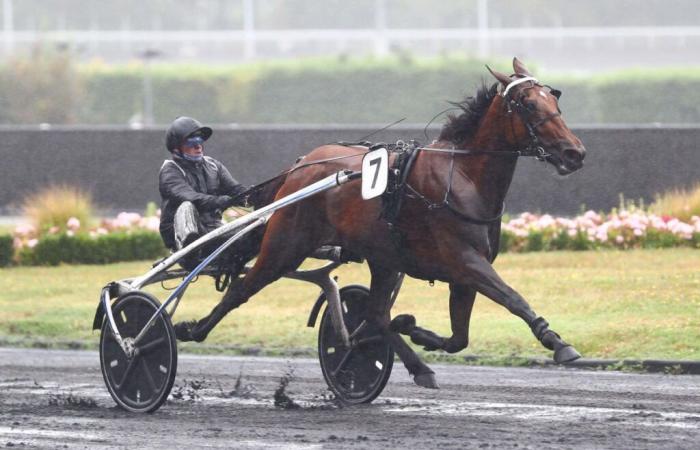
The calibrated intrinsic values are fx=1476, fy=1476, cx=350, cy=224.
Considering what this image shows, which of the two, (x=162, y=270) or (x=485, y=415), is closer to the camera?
(x=485, y=415)

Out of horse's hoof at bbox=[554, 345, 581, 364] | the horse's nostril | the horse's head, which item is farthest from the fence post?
horse's hoof at bbox=[554, 345, 581, 364]

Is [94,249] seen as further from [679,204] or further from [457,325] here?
[457,325]

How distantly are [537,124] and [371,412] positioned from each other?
6.37 ft

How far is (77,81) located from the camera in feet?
146

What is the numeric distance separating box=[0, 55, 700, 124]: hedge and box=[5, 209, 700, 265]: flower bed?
948 inches

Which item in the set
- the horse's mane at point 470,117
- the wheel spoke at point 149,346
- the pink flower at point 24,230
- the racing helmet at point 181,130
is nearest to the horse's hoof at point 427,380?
the horse's mane at point 470,117

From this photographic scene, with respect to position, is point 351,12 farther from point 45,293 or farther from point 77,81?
point 45,293

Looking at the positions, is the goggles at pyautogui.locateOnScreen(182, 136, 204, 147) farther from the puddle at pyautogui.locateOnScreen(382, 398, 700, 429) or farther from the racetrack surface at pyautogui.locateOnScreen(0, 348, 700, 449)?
the puddle at pyautogui.locateOnScreen(382, 398, 700, 429)

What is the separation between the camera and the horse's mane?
333 inches

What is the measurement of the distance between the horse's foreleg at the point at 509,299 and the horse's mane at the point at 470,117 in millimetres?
796

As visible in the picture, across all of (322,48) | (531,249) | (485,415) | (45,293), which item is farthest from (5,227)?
(322,48)

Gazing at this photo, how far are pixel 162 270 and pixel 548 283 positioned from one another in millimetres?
6555

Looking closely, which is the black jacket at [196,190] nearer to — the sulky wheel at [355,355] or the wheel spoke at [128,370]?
the wheel spoke at [128,370]

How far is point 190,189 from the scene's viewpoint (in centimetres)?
916
